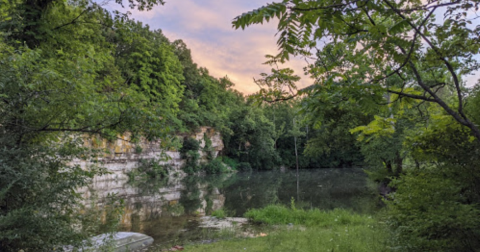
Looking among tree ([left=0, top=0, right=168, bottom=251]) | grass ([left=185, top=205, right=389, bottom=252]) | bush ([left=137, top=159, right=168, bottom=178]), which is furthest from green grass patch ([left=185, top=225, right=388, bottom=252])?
bush ([left=137, top=159, right=168, bottom=178])

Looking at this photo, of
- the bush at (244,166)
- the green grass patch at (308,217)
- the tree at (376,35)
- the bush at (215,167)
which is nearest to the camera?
the tree at (376,35)

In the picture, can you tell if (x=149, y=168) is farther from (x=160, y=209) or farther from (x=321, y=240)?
(x=321, y=240)

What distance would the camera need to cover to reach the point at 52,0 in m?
6.88

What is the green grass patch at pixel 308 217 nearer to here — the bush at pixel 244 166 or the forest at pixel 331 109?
the forest at pixel 331 109

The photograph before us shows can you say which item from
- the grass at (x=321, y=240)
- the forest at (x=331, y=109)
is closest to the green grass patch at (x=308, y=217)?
the grass at (x=321, y=240)

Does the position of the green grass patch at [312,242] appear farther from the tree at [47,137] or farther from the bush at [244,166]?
the bush at [244,166]

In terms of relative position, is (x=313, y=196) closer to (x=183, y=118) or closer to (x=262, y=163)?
(x=183, y=118)

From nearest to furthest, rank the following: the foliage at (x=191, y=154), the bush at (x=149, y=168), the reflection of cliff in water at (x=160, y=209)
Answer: the reflection of cliff in water at (x=160, y=209) < the bush at (x=149, y=168) < the foliage at (x=191, y=154)

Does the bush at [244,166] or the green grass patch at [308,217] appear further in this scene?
the bush at [244,166]

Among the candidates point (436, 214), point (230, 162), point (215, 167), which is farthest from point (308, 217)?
point (230, 162)

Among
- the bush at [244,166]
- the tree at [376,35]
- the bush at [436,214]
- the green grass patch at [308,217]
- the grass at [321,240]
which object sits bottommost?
the bush at [244,166]

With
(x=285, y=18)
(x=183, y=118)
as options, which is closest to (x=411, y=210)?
(x=285, y=18)

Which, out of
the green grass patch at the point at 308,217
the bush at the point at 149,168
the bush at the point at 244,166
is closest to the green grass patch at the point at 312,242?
the green grass patch at the point at 308,217

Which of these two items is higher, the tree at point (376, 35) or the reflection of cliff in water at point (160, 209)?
the tree at point (376, 35)
